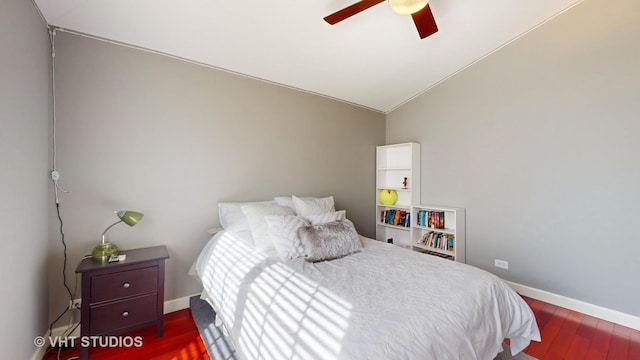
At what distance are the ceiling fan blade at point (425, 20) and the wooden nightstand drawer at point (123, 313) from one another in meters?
2.84

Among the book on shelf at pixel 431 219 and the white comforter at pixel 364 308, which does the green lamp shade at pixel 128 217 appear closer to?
the white comforter at pixel 364 308

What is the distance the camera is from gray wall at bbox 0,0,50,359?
126 cm

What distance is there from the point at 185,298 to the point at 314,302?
5.89 ft

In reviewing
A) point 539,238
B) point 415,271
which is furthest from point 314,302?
point 539,238

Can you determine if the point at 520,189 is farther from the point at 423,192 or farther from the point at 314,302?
the point at 314,302

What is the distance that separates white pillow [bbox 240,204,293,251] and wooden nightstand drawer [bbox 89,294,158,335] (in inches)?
33.9

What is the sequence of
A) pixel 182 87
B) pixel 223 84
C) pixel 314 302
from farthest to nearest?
pixel 223 84, pixel 182 87, pixel 314 302

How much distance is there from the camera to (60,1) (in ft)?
5.51

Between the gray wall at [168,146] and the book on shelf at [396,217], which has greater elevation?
the gray wall at [168,146]

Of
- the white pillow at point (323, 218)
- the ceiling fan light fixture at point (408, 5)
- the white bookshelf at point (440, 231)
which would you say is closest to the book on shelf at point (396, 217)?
the white bookshelf at point (440, 231)

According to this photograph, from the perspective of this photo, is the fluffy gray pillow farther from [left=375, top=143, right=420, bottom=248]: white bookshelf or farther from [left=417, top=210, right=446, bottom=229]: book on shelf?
[left=375, top=143, right=420, bottom=248]: white bookshelf

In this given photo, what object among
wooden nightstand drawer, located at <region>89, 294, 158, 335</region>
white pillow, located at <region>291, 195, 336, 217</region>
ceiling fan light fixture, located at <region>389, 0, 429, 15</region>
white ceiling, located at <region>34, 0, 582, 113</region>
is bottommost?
wooden nightstand drawer, located at <region>89, 294, 158, 335</region>

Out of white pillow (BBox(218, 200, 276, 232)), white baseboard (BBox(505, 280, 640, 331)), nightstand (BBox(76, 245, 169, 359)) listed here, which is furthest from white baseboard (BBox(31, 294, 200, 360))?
white baseboard (BBox(505, 280, 640, 331))

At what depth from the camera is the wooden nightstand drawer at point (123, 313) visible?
5.71 ft
